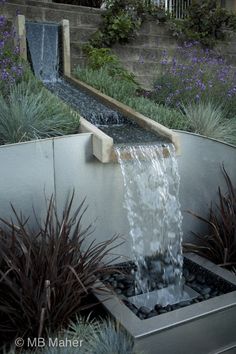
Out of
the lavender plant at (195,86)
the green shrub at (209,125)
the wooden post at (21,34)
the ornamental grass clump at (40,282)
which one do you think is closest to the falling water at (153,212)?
the ornamental grass clump at (40,282)

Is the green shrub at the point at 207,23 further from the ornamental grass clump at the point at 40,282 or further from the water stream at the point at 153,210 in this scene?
the ornamental grass clump at the point at 40,282

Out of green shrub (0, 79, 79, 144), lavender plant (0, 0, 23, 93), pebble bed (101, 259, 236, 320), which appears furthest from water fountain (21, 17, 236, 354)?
lavender plant (0, 0, 23, 93)

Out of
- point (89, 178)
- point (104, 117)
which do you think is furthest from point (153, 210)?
point (104, 117)

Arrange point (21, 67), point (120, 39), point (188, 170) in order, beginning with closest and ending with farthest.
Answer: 1. point (188, 170)
2. point (21, 67)
3. point (120, 39)

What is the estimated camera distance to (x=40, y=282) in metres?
2.11

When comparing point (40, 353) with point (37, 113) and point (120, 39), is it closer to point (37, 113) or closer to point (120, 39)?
→ point (37, 113)

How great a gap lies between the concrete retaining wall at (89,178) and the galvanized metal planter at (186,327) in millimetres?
689

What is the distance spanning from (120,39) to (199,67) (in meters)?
1.52

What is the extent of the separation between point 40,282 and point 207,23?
630 centimetres

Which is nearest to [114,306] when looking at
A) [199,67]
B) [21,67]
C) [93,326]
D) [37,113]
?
[93,326]

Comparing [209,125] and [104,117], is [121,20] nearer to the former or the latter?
[104,117]

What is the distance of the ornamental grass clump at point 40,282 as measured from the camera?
2066mm

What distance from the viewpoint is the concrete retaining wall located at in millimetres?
2516

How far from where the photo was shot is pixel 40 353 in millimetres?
1932
